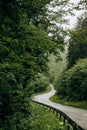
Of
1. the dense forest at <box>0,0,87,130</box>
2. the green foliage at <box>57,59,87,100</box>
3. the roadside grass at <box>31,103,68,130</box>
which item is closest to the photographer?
the dense forest at <box>0,0,87,130</box>

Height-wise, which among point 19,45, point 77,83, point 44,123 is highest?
point 77,83

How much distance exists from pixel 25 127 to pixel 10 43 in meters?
7.16

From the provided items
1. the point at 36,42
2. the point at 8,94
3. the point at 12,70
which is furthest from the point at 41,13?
the point at 8,94

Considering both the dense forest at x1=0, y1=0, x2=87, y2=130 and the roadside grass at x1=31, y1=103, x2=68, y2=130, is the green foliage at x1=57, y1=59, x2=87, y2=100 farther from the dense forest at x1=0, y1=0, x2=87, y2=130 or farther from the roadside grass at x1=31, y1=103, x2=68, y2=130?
the dense forest at x1=0, y1=0, x2=87, y2=130

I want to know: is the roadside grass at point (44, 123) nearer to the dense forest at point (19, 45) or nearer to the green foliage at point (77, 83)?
the dense forest at point (19, 45)

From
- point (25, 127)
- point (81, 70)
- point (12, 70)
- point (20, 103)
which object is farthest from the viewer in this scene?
point (81, 70)

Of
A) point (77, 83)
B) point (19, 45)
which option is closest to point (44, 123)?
point (19, 45)

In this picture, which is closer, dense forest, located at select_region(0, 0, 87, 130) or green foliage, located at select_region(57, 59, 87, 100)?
dense forest, located at select_region(0, 0, 87, 130)

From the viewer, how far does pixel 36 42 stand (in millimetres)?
11086

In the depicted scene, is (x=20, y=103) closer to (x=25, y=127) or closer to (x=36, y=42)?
(x=25, y=127)

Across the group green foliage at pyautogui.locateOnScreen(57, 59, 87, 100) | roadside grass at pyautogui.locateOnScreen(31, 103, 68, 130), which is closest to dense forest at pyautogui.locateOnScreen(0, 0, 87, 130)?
roadside grass at pyautogui.locateOnScreen(31, 103, 68, 130)

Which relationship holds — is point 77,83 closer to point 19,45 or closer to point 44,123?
point 44,123

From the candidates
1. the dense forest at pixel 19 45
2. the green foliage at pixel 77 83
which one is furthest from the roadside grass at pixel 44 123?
the green foliage at pixel 77 83

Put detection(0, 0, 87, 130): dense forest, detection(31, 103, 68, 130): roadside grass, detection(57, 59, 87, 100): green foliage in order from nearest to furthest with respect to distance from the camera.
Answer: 1. detection(0, 0, 87, 130): dense forest
2. detection(31, 103, 68, 130): roadside grass
3. detection(57, 59, 87, 100): green foliage
